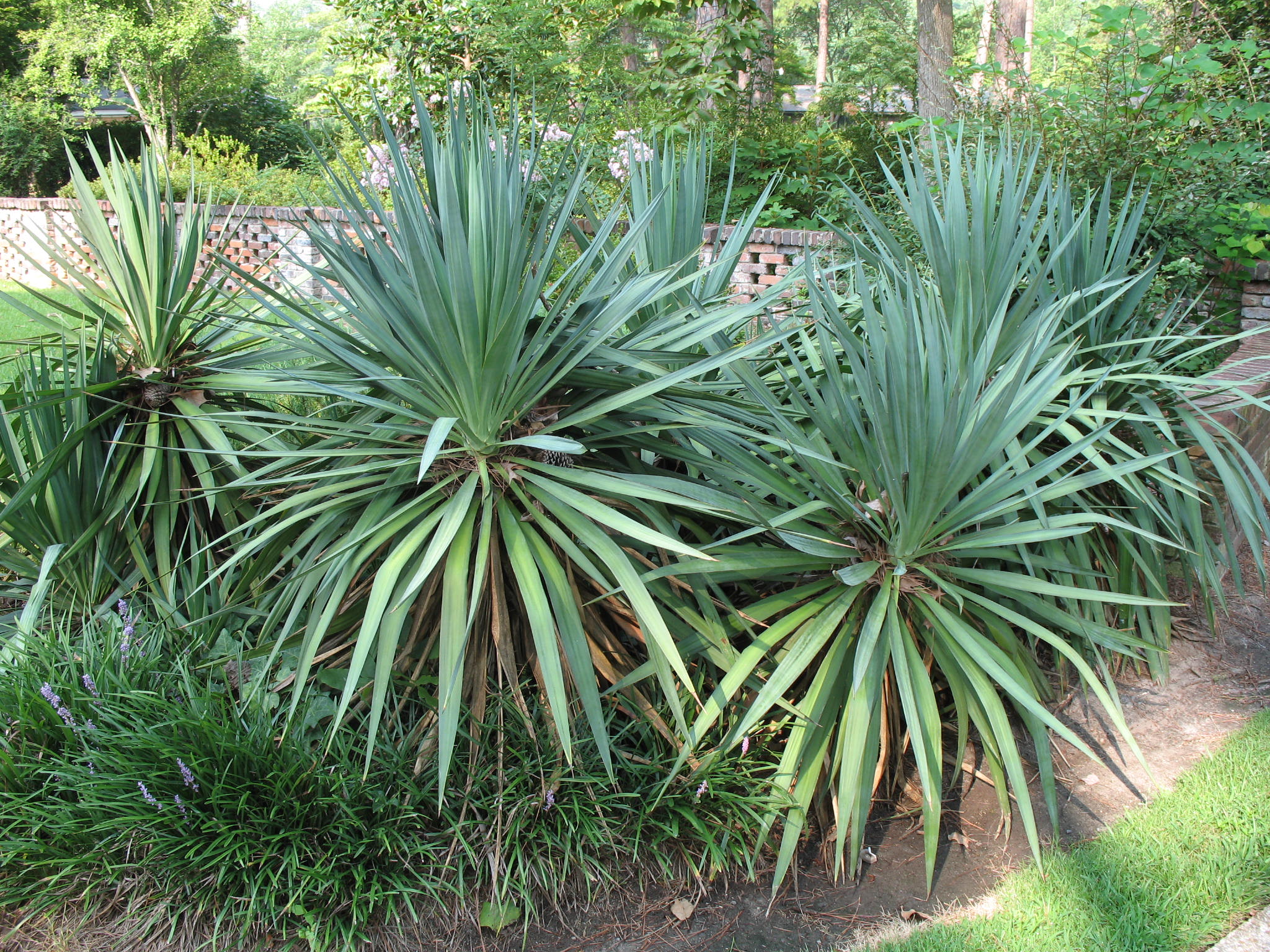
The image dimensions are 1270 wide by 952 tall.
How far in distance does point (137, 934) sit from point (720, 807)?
1.46 meters

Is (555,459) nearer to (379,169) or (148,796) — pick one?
(148,796)

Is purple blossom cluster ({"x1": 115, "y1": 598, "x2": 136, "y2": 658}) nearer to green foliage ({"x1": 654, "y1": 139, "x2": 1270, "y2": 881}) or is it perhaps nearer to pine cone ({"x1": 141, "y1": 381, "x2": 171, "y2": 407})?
pine cone ({"x1": 141, "y1": 381, "x2": 171, "y2": 407})

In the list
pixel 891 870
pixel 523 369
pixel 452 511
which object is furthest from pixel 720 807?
pixel 523 369

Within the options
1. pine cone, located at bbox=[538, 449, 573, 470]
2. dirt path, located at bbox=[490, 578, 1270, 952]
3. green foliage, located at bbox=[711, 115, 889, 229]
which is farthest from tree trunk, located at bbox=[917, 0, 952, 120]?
pine cone, located at bbox=[538, 449, 573, 470]

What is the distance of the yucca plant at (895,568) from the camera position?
2.29 metres

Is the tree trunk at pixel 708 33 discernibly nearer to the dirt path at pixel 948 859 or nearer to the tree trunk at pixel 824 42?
the dirt path at pixel 948 859

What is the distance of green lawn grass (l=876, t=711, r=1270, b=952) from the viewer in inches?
86.1

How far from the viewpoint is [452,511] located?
2.24 metres

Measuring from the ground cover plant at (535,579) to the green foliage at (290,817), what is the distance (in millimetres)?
13

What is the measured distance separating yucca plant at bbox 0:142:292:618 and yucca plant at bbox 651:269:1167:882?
5.56ft

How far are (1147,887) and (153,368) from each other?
135 inches

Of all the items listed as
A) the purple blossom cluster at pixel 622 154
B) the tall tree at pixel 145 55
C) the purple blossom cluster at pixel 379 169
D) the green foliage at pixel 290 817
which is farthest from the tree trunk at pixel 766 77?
the tall tree at pixel 145 55

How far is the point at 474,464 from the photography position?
243cm

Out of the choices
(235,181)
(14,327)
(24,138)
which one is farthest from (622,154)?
(24,138)
